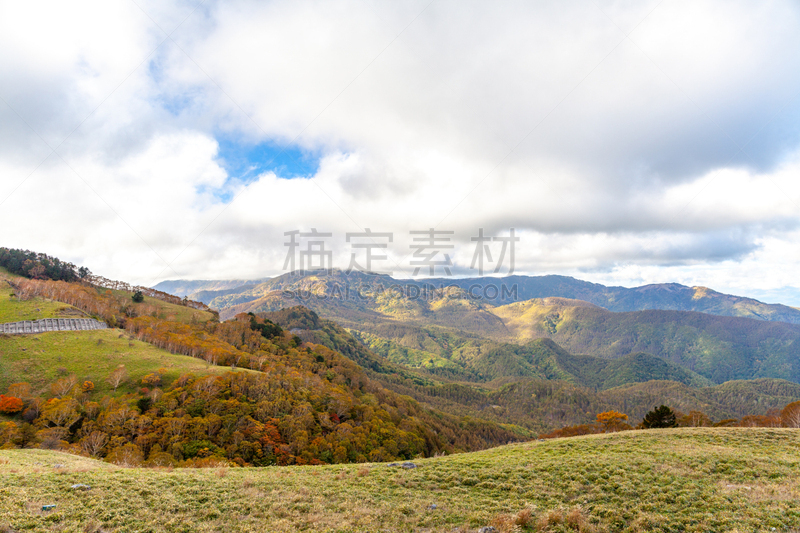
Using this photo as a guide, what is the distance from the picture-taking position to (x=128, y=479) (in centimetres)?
1811

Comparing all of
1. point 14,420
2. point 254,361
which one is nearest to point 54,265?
point 254,361

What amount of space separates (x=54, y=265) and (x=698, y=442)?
8820 inches

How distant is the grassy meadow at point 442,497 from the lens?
13391 mm

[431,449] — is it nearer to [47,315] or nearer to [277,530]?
[277,530]

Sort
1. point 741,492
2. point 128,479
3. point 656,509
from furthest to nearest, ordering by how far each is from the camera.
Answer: point 128,479 → point 741,492 → point 656,509

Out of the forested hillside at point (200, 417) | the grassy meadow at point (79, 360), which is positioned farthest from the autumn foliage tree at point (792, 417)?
the grassy meadow at point (79, 360)

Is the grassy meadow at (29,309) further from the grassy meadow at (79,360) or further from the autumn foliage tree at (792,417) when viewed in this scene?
the autumn foliage tree at (792,417)

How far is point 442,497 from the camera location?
58.9ft

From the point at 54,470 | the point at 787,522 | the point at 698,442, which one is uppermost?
the point at 787,522

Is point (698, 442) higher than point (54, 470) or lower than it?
lower

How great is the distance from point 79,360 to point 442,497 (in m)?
85.2

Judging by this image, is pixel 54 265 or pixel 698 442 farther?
pixel 54 265

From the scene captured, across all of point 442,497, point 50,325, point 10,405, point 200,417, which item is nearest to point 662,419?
point 442,497

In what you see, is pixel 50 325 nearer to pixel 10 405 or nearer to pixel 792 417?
pixel 10 405
